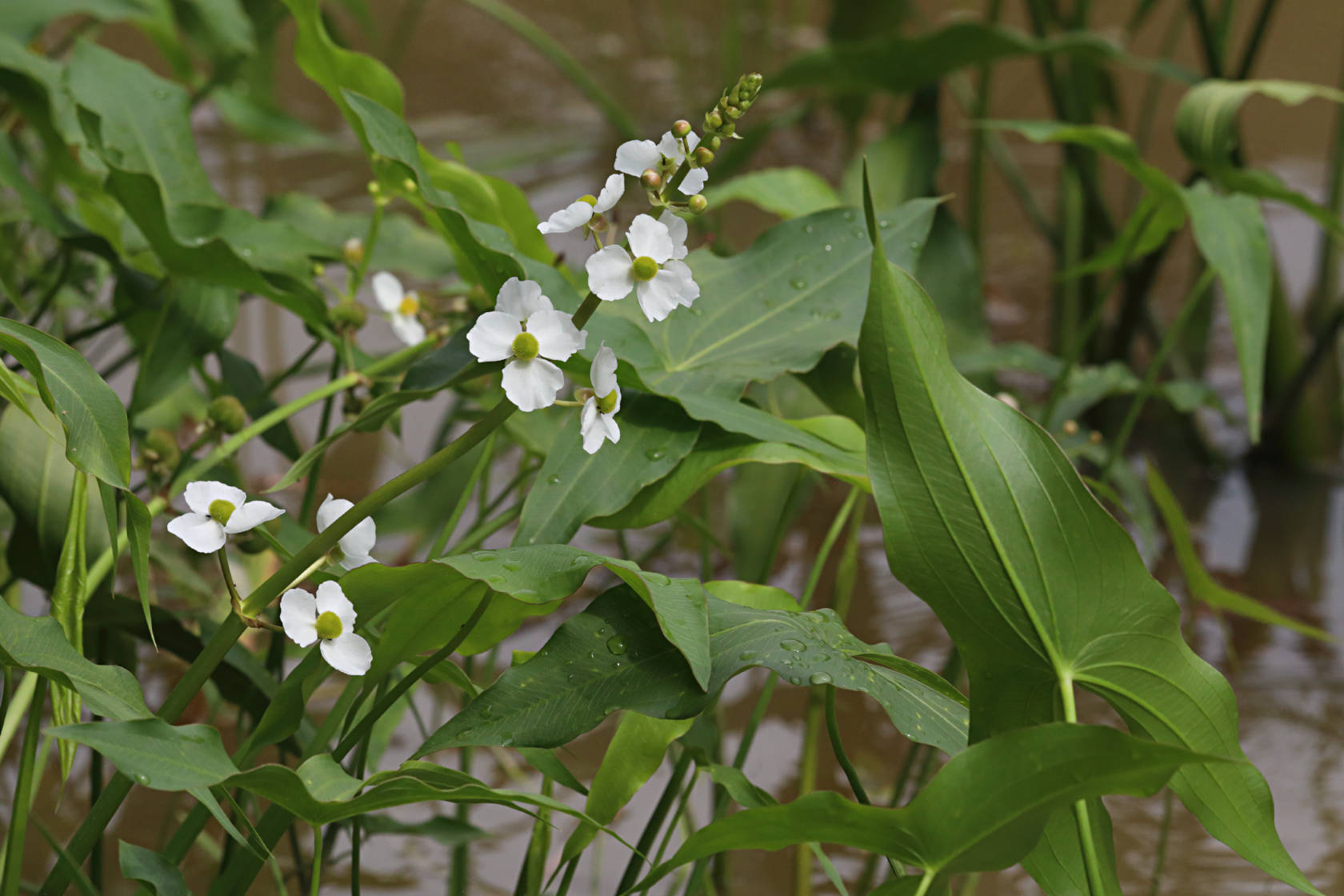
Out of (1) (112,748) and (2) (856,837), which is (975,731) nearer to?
(2) (856,837)

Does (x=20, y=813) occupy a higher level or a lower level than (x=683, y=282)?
lower

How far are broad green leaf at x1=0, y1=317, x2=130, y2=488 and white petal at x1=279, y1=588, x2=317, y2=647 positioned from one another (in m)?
0.04

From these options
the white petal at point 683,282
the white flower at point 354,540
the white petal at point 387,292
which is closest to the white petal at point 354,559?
the white flower at point 354,540

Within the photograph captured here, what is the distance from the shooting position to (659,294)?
28 cm

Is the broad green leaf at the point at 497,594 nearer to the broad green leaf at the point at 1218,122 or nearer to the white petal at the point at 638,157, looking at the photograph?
the white petal at the point at 638,157

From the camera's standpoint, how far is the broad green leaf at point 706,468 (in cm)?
37

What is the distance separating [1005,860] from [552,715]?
0.11 meters

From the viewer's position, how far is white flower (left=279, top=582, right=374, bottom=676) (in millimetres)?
274

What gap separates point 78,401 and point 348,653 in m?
0.09

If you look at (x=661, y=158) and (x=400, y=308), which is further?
(x=400, y=308)

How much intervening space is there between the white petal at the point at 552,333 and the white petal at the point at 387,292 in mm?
254

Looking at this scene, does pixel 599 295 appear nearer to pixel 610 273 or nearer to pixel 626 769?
pixel 610 273

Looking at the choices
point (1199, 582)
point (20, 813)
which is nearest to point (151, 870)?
point (20, 813)

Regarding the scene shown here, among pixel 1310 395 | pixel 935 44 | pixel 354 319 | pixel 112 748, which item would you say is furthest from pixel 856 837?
pixel 1310 395
